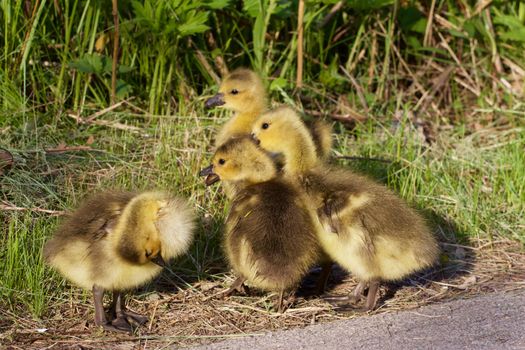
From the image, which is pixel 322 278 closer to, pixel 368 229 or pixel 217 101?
pixel 368 229

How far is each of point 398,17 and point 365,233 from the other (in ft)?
11.0

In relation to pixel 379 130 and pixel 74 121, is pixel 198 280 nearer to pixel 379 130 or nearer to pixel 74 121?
pixel 74 121

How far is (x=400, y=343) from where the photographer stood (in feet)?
12.8

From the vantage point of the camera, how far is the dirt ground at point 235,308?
4.04 metres

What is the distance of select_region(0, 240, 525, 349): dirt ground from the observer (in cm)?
404

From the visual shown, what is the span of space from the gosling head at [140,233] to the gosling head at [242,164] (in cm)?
59

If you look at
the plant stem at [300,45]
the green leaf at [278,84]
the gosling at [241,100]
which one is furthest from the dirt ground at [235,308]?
the plant stem at [300,45]

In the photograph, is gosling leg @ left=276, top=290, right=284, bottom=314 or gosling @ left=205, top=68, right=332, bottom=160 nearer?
gosling leg @ left=276, top=290, right=284, bottom=314

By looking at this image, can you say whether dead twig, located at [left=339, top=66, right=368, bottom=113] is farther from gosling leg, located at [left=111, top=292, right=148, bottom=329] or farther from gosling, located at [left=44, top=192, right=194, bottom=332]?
gosling leg, located at [left=111, top=292, right=148, bottom=329]

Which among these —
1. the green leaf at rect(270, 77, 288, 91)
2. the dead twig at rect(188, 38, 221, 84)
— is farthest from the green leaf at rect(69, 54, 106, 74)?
the green leaf at rect(270, 77, 288, 91)

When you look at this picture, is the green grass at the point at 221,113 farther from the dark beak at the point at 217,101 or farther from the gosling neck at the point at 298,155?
the gosling neck at the point at 298,155

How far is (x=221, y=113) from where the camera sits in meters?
6.22

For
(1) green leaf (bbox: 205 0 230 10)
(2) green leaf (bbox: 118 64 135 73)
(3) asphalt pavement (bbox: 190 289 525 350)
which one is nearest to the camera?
(3) asphalt pavement (bbox: 190 289 525 350)

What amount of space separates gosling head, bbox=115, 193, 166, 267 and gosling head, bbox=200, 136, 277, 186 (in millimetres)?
594
